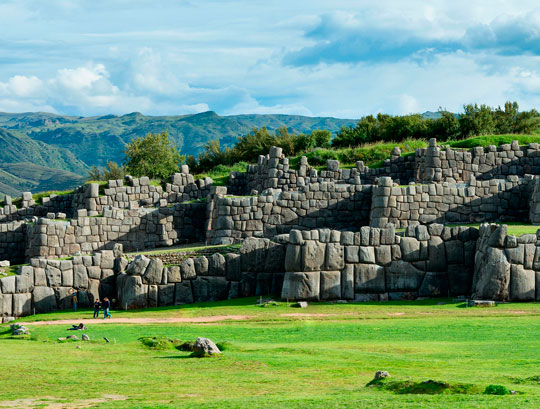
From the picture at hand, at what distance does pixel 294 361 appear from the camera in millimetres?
17031

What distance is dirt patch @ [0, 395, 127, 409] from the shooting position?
1285 centimetres

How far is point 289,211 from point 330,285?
954 cm

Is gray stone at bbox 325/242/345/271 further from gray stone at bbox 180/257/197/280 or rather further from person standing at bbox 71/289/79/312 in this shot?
person standing at bbox 71/289/79/312

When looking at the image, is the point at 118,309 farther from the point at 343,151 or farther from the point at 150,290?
the point at 343,151

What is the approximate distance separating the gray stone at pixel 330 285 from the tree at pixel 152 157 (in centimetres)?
2652

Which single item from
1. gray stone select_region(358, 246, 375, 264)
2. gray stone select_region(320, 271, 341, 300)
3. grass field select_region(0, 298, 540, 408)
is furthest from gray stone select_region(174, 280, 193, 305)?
gray stone select_region(358, 246, 375, 264)

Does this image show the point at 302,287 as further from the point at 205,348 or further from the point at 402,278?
the point at 205,348

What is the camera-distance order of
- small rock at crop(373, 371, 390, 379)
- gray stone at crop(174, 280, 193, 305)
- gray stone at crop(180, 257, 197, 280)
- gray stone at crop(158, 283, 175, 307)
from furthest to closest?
gray stone at crop(180, 257, 197, 280), gray stone at crop(174, 280, 193, 305), gray stone at crop(158, 283, 175, 307), small rock at crop(373, 371, 390, 379)

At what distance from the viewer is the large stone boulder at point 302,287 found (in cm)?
2978

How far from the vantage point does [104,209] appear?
41031 millimetres

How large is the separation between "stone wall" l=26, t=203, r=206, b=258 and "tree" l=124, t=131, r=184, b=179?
1342cm

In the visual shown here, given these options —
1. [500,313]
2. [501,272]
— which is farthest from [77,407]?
[501,272]

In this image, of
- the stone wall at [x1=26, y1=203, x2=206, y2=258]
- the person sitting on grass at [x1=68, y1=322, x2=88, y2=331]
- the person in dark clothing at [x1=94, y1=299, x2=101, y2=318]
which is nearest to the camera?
the person sitting on grass at [x1=68, y1=322, x2=88, y2=331]

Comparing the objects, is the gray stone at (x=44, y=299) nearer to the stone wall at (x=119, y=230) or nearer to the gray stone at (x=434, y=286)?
the stone wall at (x=119, y=230)
